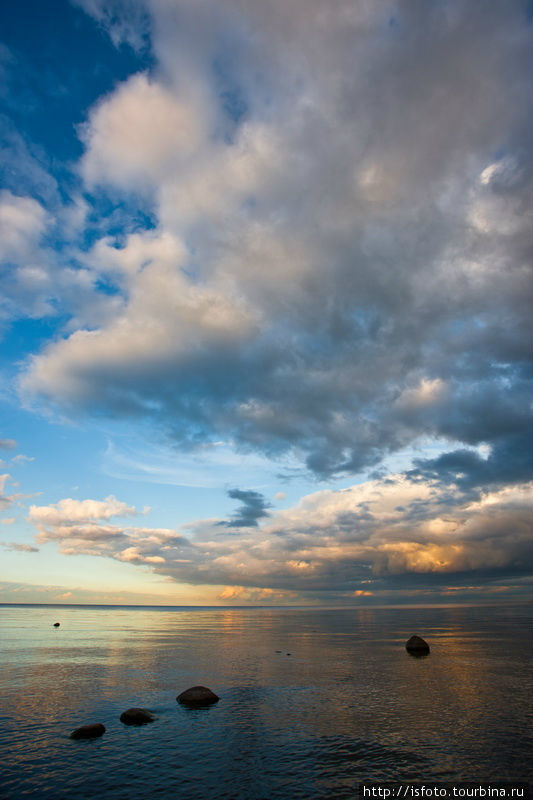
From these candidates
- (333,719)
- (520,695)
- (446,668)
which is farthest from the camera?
(446,668)

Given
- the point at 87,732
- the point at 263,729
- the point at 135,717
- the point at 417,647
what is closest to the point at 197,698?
the point at 135,717

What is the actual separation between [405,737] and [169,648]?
187ft

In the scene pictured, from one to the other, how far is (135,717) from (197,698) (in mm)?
6452

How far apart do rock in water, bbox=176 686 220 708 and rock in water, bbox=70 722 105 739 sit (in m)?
8.75

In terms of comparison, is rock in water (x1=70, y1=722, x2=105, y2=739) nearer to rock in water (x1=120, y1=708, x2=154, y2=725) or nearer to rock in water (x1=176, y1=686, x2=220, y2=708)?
rock in water (x1=120, y1=708, x2=154, y2=725)

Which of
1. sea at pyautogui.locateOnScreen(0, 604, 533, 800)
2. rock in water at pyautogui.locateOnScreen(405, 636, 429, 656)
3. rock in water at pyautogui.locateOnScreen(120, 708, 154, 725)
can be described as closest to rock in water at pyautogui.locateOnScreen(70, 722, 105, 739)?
sea at pyautogui.locateOnScreen(0, 604, 533, 800)

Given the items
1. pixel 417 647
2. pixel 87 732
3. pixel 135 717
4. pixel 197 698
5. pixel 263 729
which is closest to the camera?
pixel 87 732

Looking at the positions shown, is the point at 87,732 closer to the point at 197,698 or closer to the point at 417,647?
the point at 197,698

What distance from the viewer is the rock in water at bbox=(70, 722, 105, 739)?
84.8 ft

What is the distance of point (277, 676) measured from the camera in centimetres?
4569

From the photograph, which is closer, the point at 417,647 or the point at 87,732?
the point at 87,732

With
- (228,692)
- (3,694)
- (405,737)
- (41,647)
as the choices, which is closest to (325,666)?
(228,692)

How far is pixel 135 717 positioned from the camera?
28.9 metres

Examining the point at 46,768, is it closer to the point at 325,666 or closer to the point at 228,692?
the point at 228,692
